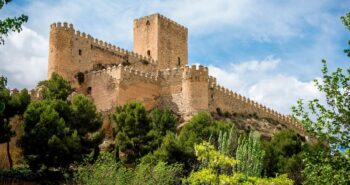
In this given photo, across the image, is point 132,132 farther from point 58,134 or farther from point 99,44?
point 99,44

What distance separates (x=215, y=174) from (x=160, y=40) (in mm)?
30022

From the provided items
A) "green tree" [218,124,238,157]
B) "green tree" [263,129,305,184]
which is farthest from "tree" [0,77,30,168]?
"green tree" [263,129,305,184]

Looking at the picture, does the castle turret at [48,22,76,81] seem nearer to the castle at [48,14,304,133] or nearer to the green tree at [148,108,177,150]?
the castle at [48,14,304,133]

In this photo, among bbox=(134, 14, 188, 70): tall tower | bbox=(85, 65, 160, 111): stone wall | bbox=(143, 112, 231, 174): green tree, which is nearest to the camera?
bbox=(143, 112, 231, 174): green tree

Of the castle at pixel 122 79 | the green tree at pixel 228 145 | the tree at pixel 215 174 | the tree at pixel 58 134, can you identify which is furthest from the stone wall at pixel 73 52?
the tree at pixel 215 174

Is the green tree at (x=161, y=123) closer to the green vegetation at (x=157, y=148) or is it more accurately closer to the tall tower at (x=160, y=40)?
the green vegetation at (x=157, y=148)

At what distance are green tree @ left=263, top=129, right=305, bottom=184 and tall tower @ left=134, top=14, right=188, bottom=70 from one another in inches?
643

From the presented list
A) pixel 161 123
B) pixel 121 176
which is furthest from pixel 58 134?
pixel 161 123

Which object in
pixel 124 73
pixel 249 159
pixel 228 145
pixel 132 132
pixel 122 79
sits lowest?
pixel 249 159

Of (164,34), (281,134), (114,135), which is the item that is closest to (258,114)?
(164,34)

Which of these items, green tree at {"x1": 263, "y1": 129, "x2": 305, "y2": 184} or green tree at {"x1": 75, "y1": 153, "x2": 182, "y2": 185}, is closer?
green tree at {"x1": 75, "y1": 153, "x2": 182, "y2": 185}

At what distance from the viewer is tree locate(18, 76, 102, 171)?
28.0 m

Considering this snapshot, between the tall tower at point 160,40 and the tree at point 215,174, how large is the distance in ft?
92.9

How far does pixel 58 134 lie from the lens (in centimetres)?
2889
